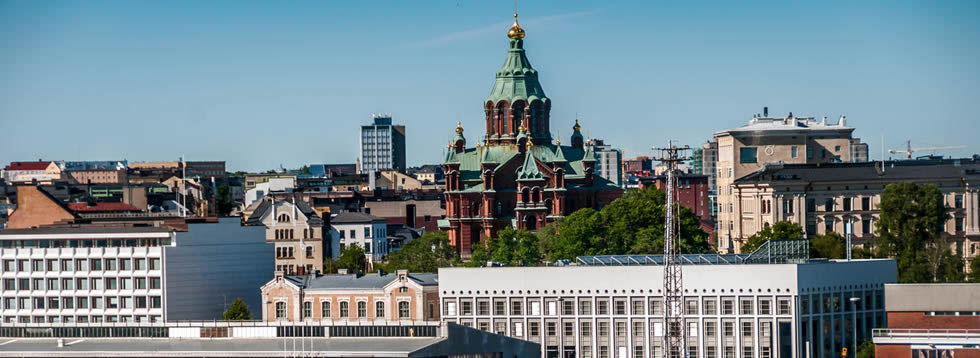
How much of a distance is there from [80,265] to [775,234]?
60.6 metres

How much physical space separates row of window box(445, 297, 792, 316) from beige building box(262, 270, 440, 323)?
8.18m

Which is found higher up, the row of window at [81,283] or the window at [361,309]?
the row of window at [81,283]

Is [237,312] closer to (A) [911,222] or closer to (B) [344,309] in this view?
(B) [344,309]

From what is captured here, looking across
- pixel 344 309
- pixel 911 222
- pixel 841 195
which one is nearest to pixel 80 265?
pixel 344 309

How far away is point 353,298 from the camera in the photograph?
454 ft

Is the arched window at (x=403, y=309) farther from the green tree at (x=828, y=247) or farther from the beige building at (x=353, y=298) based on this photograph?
the green tree at (x=828, y=247)

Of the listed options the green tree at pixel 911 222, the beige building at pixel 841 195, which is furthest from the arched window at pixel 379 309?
the beige building at pixel 841 195

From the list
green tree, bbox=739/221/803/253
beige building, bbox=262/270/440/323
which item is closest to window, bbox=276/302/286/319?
beige building, bbox=262/270/440/323

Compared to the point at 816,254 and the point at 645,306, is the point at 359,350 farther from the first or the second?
the point at 816,254

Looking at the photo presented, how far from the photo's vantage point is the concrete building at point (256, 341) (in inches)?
3816

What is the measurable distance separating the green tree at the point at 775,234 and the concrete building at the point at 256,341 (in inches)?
2687

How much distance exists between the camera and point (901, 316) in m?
121

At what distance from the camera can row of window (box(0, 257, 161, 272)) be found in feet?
495

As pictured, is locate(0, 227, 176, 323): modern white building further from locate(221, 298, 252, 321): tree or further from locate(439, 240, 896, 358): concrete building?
locate(439, 240, 896, 358): concrete building
